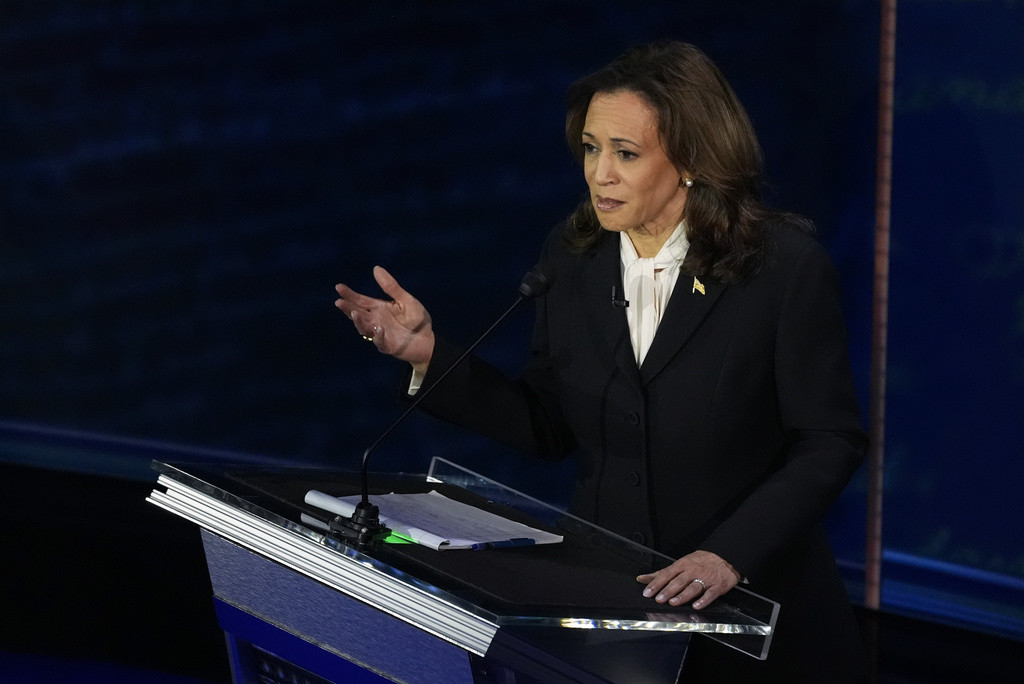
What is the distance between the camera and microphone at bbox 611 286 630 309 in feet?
5.77

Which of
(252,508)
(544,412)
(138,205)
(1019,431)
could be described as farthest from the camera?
(138,205)

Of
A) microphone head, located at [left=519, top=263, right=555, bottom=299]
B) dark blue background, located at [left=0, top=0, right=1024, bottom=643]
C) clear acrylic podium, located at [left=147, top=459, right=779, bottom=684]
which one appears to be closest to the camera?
clear acrylic podium, located at [left=147, top=459, right=779, bottom=684]

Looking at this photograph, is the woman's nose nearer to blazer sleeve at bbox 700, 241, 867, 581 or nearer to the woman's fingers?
blazer sleeve at bbox 700, 241, 867, 581

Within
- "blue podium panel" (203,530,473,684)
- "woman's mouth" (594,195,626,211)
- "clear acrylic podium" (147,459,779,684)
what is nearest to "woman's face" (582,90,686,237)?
"woman's mouth" (594,195,626,211)

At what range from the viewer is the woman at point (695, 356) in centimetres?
164

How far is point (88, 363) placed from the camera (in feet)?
16.6

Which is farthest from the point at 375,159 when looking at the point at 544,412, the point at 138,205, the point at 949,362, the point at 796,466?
the point at 796,466

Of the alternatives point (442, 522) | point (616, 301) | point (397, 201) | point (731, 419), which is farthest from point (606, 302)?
point (397, 201)

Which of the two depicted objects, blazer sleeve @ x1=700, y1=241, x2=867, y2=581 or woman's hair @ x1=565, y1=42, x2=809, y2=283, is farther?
woman's hair @ x1=565, y1=42, x2=809, y2=283

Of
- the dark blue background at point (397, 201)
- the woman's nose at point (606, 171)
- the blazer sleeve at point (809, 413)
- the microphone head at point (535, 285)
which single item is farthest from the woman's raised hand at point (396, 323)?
the dark blue background at point (397, 201)

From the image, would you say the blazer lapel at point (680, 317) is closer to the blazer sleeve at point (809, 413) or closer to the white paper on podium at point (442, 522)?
the blazer sleeve at point (809, 413)

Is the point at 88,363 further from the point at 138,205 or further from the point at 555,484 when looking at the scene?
the point at 555,484

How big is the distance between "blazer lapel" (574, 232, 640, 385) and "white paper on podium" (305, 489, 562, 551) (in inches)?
12.8

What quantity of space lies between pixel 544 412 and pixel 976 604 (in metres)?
2.34
